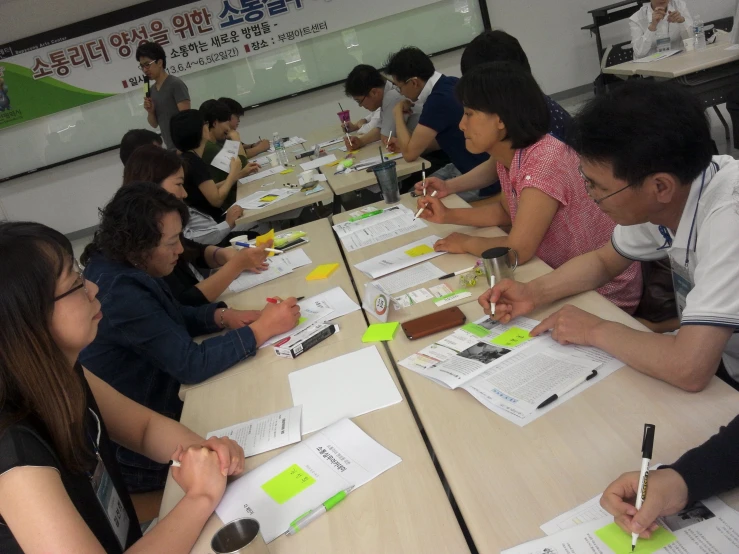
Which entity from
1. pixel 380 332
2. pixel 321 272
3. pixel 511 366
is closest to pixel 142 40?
pixel 321 272

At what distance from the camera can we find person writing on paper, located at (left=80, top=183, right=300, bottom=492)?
5.71 feet

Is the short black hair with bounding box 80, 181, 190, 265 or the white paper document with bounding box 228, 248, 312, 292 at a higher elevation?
the short black hair with bounding box 80, 181, 190, 265

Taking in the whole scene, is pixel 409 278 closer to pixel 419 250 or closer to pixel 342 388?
pixel 419 250

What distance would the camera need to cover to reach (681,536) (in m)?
0.87

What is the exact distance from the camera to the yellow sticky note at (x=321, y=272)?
2.29m

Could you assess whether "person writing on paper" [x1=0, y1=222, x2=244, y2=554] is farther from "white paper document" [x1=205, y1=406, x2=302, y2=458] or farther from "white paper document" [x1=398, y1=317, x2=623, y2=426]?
"white paper document" [x1=398, y1=317, x2=623, y2=426]

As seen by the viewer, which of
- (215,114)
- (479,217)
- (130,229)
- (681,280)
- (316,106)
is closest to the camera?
(681,280)

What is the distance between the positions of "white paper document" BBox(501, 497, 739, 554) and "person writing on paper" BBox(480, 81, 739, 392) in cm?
32

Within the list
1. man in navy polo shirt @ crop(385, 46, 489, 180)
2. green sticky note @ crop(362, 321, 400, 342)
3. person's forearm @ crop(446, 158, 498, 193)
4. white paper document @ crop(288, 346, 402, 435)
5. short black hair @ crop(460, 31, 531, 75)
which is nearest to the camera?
white paper document @ crop(288, 346, 402, 435)

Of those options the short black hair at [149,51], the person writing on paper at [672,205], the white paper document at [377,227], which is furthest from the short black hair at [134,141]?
the person writing on paper at [672,205]

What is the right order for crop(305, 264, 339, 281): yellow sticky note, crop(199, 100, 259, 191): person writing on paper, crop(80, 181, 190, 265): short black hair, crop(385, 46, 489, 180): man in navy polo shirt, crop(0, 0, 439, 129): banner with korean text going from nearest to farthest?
crop(80, 181, 190, 265): short black hair
crop(305, 264, 339, 281): yellow sticky note
crop(385, 46, 489, 180): man in navy polo shirt
crop(199, 100, 259, 191): person writing on paper
crop(0, 0, 439, 129): banner with korean text

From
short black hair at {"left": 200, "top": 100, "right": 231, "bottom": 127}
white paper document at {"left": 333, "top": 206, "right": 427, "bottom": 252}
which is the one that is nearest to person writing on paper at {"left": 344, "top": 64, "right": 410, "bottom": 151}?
short black hair at {"left": 200, "top": 100, "right": 231, "bottom": 127}

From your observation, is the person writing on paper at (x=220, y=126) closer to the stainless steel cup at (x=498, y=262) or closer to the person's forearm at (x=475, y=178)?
the person's forearm at (x=475, y=178)

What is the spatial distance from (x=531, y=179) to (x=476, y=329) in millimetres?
603
